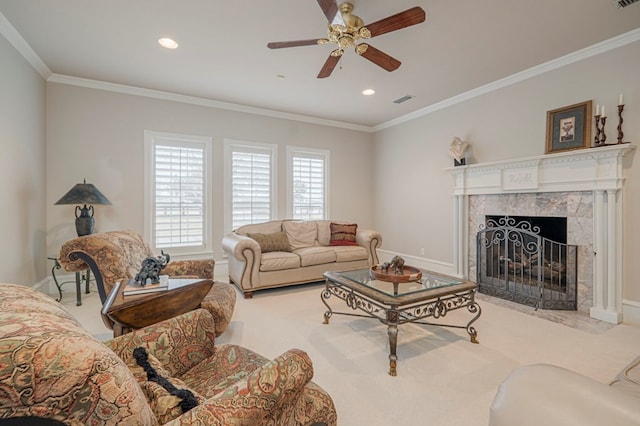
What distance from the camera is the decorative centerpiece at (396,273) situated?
2.52m

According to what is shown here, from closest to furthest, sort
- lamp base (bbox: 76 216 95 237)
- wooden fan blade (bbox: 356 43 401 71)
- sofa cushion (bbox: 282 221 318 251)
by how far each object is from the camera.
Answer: wooden fan blade (bbox: 356 43 401 71), lamp base (bbox: 76 216 95 237), sofa cushion (bbox: 282 221 318 251)

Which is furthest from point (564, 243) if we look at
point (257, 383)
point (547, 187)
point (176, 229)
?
point (176, 229)

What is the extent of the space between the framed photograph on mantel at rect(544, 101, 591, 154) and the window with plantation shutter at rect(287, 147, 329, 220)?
3.63 m

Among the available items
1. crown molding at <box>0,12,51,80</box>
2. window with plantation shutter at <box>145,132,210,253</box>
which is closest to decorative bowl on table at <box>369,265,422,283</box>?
window with plantation shutter at <box>145,132,210,253</box>

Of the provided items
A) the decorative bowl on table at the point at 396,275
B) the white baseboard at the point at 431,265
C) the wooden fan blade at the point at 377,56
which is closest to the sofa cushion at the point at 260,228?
the decorative bowl on table at the point at 396,275

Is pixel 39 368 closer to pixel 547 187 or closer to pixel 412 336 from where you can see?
pixel 412 336

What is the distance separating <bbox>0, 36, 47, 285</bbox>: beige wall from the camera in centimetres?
290

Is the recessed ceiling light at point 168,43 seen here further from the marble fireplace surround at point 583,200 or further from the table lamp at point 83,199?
the marble fireplace surround at point 583,200

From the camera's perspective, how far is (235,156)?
5.07 m

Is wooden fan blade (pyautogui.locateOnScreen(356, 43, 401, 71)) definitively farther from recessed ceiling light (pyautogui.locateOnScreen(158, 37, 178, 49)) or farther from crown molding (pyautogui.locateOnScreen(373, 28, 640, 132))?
crown molding (pyautogui.locateOnScreen(373, 28, 640, 132))

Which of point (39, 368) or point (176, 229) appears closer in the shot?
point (39, 368)

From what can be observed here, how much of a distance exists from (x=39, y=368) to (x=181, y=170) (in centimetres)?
459

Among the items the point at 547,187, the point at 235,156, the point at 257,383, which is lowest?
the point at 257,383

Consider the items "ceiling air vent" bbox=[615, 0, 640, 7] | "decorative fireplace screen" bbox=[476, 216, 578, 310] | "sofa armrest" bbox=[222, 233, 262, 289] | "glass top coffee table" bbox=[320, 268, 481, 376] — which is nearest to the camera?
"glass top coffee table" bbox=[320, 268, 481, 376]
